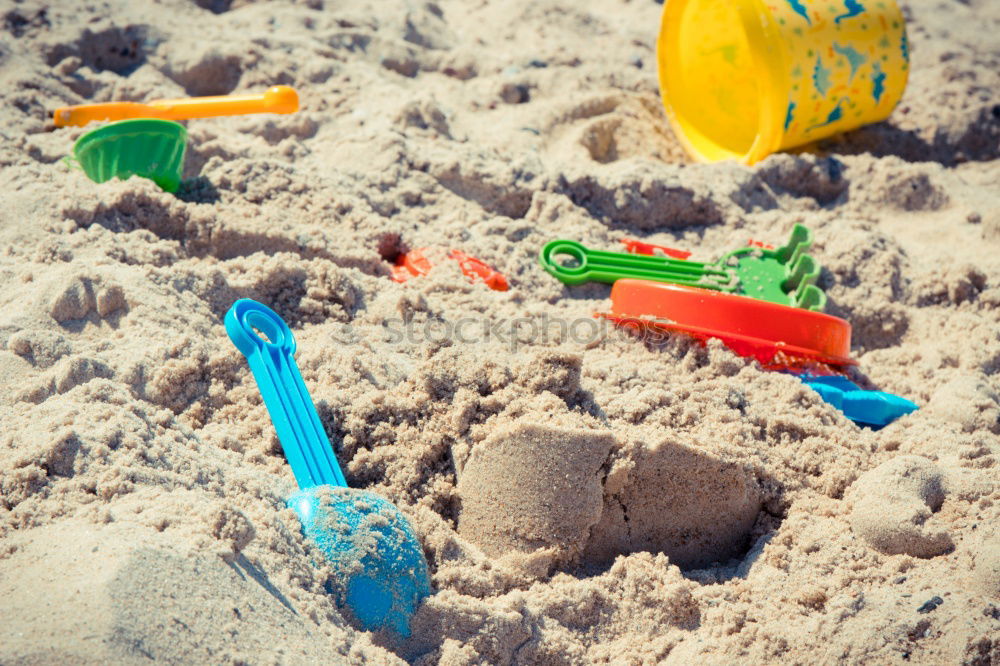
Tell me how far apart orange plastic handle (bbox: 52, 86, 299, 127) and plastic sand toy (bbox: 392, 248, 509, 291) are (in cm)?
65

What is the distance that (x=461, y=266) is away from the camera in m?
2.07

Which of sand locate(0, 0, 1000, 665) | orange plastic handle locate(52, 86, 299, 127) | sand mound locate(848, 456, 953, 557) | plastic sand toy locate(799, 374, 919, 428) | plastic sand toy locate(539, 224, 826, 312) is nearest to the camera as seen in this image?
sand locate(0, 0, 1000, 665)

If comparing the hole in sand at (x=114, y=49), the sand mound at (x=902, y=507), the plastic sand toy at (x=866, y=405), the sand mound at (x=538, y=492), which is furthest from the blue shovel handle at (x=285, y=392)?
the hole in sand at (x=114, y=49)

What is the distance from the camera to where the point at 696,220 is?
2498 mm

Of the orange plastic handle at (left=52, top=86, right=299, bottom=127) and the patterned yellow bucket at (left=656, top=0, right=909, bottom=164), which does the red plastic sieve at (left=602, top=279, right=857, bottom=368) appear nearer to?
the patterned yellow bucket at (left=656, top=0, right=909, bottom=164)

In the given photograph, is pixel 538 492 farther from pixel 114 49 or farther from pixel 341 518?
pixel 114 49

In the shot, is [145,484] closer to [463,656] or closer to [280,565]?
[280,565]

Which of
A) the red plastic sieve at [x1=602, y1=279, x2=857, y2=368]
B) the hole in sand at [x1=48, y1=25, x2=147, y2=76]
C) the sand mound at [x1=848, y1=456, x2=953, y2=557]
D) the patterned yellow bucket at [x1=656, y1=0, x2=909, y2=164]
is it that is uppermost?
the patterned yellow bucket at [x1=656, y1=0, x2=909, y2=164]

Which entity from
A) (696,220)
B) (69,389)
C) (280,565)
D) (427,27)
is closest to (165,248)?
(69,389)

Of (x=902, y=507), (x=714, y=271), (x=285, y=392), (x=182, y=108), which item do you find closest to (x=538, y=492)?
(x=285, y=392)

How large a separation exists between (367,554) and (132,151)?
1224 mm

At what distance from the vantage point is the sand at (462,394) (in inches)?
46.9

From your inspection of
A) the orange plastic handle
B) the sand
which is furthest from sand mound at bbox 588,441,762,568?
the orange plastic handle

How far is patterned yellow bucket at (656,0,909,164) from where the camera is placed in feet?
8.83
